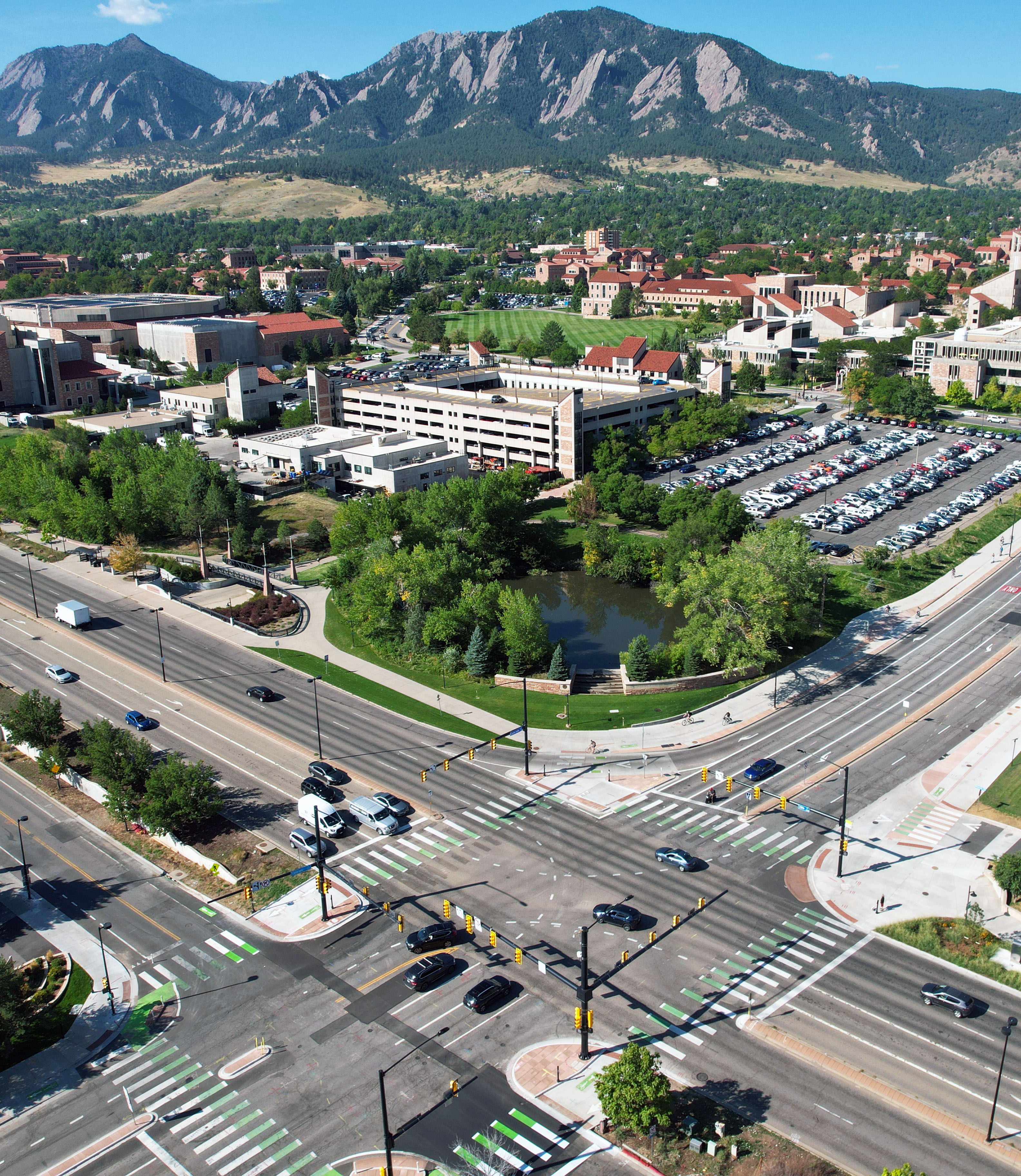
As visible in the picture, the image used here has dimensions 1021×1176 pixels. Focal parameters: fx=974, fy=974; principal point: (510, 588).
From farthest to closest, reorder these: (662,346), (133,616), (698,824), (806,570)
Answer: (662,346) → (133,616) → (806,570) → (698,824)

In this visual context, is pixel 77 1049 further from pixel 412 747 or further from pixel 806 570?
pixel 806 570

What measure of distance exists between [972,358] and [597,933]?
127 metres

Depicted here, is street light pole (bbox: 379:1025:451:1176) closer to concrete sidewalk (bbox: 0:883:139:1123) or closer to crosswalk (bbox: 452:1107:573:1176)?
crosswalk (bbox: 452:1107:573:1176)

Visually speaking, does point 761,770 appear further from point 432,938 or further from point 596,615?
point 596,615

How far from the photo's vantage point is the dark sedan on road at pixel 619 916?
39.5 m

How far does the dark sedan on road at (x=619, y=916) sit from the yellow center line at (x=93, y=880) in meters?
17.4

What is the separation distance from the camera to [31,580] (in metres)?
81.1

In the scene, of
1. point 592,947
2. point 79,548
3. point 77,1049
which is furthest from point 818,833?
point 79,548

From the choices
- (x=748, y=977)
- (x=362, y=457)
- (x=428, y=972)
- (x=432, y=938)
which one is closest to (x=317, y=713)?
(x=432, y=938)

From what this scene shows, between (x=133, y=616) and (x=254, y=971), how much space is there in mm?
43941

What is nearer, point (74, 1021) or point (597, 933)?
point (74, 1021)

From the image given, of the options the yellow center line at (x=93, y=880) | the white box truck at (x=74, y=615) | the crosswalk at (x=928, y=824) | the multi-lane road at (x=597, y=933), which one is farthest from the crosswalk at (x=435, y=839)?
the white box truck at (x=74, y=615)

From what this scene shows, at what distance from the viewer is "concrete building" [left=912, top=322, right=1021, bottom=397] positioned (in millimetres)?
137375

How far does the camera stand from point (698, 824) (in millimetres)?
46906
